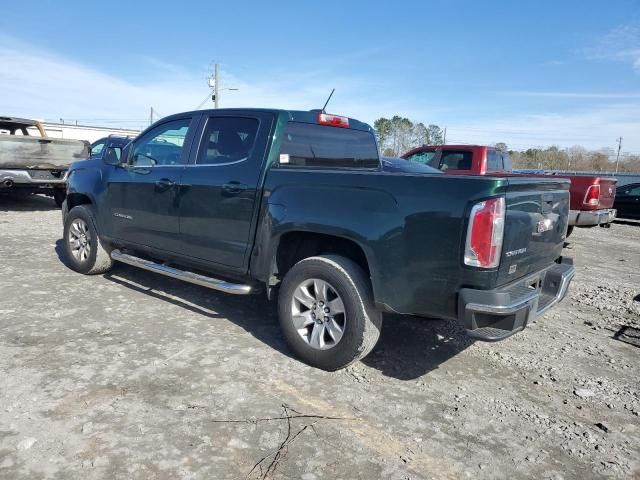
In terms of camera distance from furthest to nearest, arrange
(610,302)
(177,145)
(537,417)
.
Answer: (610,302) → (177,145) → (537,417)

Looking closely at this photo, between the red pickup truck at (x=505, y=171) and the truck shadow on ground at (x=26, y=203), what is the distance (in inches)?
357

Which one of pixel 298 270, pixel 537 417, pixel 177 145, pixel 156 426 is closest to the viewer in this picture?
pixel 156 426

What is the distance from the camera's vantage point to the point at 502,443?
277 centimetres

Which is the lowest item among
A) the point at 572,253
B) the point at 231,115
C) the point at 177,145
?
the point at 572,253

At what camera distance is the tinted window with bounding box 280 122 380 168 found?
13.5 feet

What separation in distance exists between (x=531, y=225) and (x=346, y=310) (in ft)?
4.40

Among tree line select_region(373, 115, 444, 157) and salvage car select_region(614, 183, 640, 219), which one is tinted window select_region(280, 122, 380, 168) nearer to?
salvage car select_region(614, 183, 640, 219)

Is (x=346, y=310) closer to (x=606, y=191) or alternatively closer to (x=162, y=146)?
(x=162, y=146)

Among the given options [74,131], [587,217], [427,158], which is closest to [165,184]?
[587,217]

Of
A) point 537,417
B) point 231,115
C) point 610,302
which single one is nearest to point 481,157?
point 610,302

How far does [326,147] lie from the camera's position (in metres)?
4.48

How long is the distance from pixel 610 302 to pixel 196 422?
16.4 feet

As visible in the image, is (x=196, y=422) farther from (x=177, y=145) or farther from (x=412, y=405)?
(x=177, y=145)

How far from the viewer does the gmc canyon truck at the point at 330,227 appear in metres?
2.87
